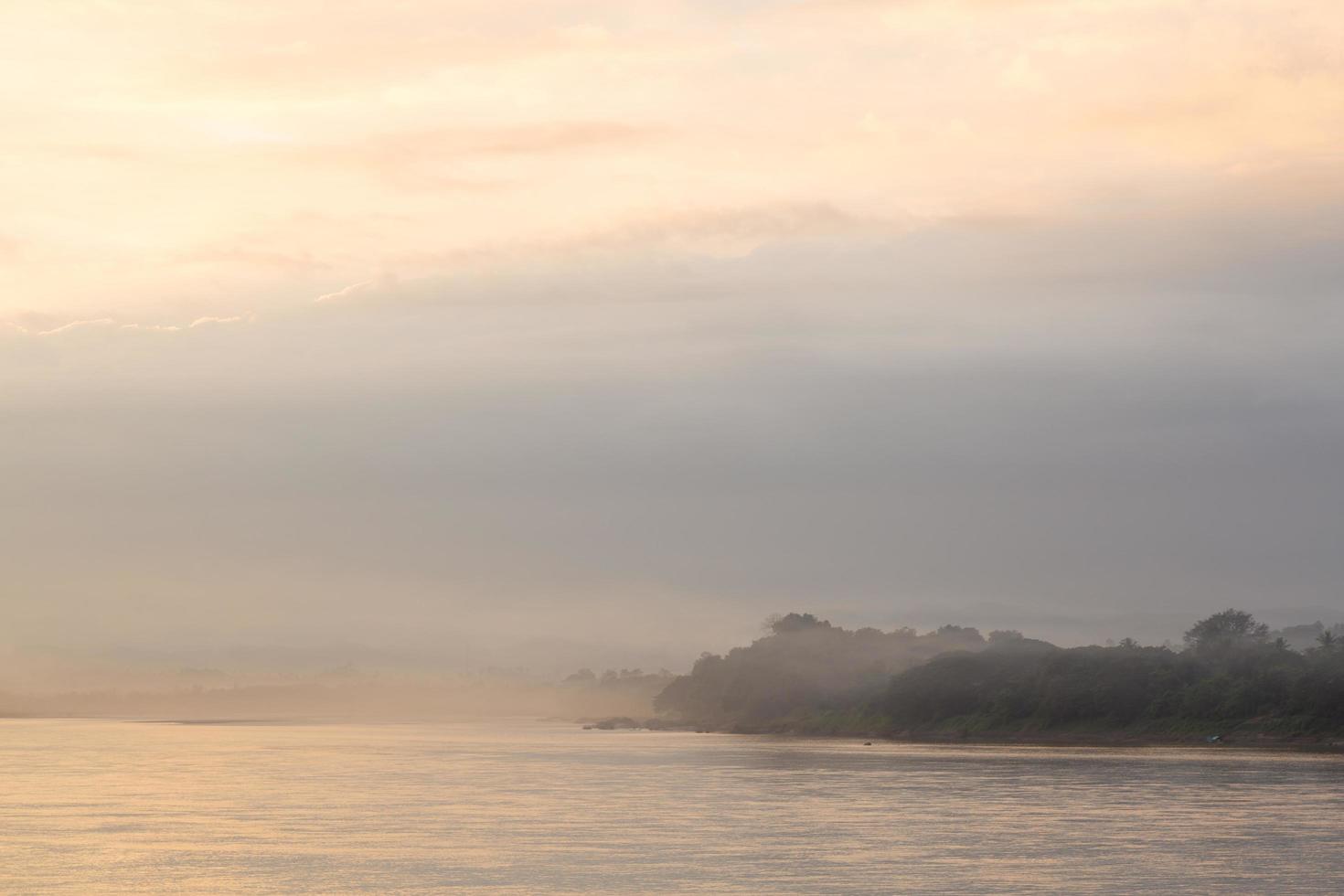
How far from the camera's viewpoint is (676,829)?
250 feet

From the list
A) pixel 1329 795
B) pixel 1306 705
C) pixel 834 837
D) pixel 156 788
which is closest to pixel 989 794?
pixel 1329 795

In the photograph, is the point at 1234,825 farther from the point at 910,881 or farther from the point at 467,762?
the point at 467,762

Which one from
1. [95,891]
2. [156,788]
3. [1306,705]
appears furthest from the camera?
[1306,705]

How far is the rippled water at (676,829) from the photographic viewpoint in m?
58.0

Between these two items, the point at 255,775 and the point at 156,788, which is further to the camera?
the point at 255,775

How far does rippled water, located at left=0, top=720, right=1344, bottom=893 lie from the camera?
190ft

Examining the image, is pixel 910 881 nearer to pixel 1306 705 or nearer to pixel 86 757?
pixel 86 757

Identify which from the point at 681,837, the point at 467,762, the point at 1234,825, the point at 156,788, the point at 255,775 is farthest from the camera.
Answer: the point at 467,762

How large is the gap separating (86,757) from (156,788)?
186 ft

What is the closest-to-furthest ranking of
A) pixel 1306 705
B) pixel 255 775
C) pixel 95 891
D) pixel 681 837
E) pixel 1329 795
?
pixel 95 891
pixel 681 837
pixel 1329 795
pixel 255 775
pixel 1306 705

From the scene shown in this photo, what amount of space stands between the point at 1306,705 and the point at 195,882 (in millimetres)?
153247

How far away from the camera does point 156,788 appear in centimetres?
11000

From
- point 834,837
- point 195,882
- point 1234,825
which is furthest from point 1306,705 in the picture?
point 195,882

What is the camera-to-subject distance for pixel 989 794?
100500 millimetres
